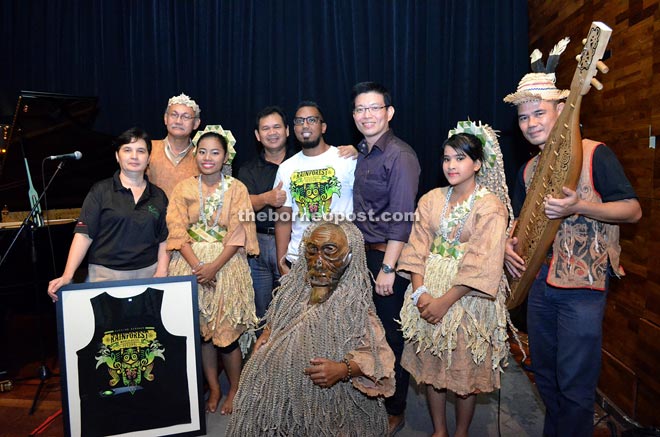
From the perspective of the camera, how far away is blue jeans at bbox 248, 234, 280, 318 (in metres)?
3.01

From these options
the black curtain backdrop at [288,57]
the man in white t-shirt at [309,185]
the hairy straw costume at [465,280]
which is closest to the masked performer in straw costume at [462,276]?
the hairy straw costume at [465,280]

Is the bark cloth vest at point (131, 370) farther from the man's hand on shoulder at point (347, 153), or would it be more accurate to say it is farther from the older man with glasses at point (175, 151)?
the man's hand on shoulder at point (347, 153)

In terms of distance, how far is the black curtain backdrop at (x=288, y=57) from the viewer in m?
4.05

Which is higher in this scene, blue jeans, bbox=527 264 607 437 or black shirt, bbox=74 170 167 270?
black shirt, bbox=74 170 167 270

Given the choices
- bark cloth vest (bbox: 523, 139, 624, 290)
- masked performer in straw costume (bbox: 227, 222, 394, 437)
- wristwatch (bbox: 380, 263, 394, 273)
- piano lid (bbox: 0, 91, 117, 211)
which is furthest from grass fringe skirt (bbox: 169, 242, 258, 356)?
piano lid (bbox: 0, 91, 117, 211)

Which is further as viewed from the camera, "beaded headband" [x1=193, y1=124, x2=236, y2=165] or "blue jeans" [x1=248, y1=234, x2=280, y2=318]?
"blue jeans" [x1=248, y1=234, x2=280, y2=318]

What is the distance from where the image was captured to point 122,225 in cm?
249

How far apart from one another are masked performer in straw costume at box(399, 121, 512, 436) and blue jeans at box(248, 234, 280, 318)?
109 cm

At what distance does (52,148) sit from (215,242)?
6.49 ft

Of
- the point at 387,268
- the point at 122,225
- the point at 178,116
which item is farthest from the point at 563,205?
the point at 178,116

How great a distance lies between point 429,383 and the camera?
2.17 meters

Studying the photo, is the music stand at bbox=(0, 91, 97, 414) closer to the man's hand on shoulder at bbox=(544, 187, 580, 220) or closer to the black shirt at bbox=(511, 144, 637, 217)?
the man's hand on shoulder at bbox=(544, 187, 580, 220)

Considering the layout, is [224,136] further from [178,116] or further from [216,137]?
[178,116]

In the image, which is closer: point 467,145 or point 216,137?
point 467,145
